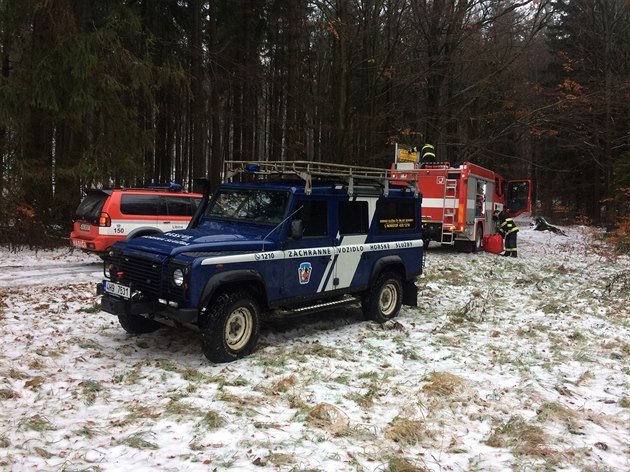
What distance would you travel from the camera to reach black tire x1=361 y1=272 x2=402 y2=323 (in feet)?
27.3

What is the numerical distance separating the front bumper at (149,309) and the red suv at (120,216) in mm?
5798

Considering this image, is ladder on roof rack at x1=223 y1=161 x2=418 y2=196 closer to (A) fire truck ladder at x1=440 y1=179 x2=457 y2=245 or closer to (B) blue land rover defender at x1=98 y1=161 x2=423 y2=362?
(B) blue land rover defender at x1=98 y1=161 x2=423 y2=362

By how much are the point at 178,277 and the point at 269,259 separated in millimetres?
1197

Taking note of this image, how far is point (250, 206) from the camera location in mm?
7168

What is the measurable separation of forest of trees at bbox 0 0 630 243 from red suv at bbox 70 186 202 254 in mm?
3304

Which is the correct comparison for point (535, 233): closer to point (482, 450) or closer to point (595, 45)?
point (595, 45)

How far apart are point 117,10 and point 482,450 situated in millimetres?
16003

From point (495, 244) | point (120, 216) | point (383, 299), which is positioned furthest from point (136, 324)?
point (495, 244)

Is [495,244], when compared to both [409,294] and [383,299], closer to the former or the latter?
[409,294]

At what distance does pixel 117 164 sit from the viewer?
15352 mm

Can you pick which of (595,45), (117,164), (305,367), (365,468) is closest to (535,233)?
(595,45)

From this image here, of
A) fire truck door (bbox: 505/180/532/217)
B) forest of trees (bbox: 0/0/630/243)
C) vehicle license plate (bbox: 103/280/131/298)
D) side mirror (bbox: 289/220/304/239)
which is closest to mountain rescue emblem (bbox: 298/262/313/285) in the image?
side mirror (bbox: 289/220/304/239)

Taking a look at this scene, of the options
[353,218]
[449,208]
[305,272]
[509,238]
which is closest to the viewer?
[305,272]

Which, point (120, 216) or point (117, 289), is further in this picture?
point (120, 216)
